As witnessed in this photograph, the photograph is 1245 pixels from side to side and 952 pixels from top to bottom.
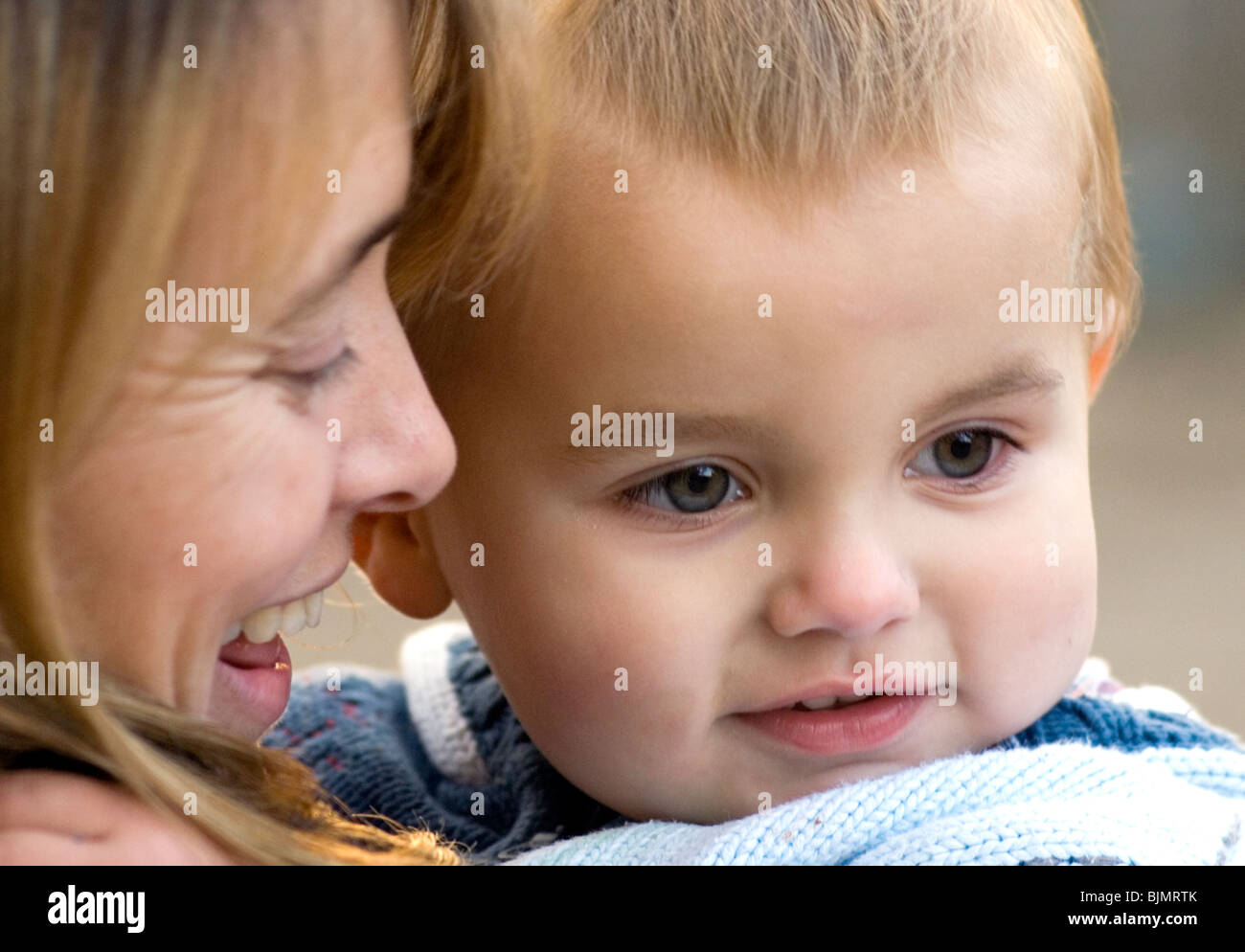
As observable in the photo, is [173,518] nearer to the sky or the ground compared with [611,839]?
nearer to the sky

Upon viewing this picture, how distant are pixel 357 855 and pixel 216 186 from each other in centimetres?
44

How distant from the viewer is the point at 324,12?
101cm

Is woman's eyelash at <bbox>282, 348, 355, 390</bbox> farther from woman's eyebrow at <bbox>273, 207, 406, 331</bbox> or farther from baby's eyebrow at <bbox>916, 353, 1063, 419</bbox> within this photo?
baby's eyebrow at <bbox>916, 353, 1063, 419</bbox>

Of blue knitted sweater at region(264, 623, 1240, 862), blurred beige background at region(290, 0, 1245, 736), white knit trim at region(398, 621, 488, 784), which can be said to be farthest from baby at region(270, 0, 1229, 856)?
blurred beige background at region(290, 0, 1245, 736)

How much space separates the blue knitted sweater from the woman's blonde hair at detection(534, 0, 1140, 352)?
0.50 metres

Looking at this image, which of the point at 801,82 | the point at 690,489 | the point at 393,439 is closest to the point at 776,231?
the point at 801,82

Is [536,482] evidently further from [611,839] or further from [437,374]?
[611,839]

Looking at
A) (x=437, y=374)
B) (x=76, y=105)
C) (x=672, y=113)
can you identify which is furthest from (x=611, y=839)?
(x=76, y=105)

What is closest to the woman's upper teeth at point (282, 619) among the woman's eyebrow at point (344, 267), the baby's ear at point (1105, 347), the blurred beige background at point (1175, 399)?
the woman's eyebrow at point (344, 267)

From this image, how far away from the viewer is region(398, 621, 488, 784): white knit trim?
162 cm

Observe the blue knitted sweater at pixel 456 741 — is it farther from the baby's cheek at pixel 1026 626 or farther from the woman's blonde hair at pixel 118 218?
the woman's blonde hair at pixel 118 218

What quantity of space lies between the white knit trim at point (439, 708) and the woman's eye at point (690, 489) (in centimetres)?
46

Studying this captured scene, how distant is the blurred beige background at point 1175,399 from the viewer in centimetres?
303

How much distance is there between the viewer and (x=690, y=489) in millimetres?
1269
